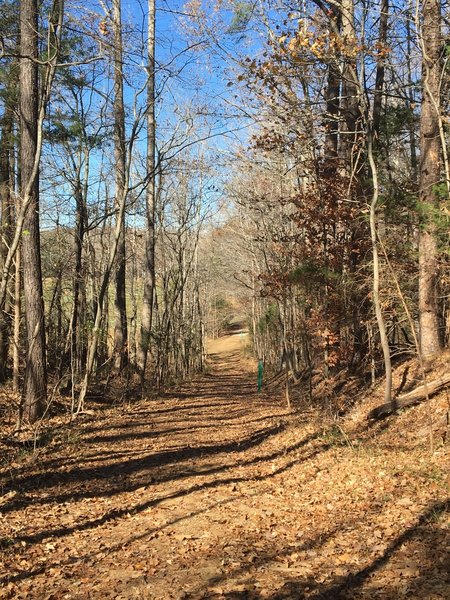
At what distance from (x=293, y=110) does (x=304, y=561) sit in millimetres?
9306

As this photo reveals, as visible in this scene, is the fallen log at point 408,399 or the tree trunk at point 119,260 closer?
the fallen log at point 408,399

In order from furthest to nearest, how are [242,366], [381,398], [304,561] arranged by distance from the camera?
[242,366]
[381,398]
[304,561]

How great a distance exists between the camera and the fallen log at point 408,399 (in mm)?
8664

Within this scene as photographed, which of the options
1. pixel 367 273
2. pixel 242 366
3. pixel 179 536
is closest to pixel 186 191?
pixel 367 273

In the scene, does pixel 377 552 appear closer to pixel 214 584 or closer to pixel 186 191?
pixel 214 584

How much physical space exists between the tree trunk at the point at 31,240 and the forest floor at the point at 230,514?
1.04 meters

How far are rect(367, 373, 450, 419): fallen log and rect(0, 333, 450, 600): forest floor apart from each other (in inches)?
8.0

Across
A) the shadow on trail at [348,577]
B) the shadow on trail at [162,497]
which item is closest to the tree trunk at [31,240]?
the shadow on trail at [162,497]

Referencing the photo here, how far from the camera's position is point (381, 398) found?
34.4 ft

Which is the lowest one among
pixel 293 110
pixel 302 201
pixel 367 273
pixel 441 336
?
pixel 441 336

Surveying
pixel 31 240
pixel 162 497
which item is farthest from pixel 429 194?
pixel 31 240

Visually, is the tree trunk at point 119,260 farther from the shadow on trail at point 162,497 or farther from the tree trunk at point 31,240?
the shadow on trail at point 162,497

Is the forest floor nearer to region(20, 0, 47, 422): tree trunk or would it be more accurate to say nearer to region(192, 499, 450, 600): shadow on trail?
region(192, 499, 450, 600): shadow on trail

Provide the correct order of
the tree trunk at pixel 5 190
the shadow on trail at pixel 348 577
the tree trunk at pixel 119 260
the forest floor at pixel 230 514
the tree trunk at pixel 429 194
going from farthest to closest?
the tree trunk at pixel 5 190
the tree trunk at pixel 119 260
the tree trunk at pixel 429 194
the forest floor at pixel 230 514
the shadow on trail at pixel 348 577
